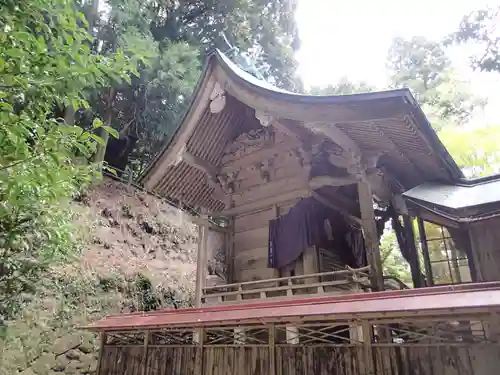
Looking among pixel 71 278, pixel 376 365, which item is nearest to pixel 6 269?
pixel 71 278

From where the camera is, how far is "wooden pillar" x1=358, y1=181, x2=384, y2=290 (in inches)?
245

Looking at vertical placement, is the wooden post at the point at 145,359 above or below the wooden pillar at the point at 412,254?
below

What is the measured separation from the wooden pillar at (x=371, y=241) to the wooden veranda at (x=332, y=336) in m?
0.83

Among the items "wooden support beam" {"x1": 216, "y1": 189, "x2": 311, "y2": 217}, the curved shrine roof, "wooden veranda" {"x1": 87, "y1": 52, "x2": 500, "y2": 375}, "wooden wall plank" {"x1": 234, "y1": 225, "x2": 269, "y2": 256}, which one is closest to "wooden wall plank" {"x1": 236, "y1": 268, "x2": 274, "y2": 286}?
"wooden veranda" {"x1": 87, "y1": 52, "x2": 500, "y2": 375}

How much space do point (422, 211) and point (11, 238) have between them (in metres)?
8.45

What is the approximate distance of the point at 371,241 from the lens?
6309 mm

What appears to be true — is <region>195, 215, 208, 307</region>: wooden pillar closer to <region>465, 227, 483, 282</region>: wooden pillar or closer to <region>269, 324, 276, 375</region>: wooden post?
<region>269, 324, 276, 375</region>: wooden post

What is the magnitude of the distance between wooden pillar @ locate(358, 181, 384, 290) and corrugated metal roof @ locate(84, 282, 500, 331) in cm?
140

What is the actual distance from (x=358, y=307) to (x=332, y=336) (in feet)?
3.74

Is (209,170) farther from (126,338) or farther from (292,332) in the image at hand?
(292,332)

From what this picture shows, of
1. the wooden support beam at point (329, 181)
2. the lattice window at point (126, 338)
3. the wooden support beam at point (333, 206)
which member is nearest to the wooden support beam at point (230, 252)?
the lattice window at point (126, 338)

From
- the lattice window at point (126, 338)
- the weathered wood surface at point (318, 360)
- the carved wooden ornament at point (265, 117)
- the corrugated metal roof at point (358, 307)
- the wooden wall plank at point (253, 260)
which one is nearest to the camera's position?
the corrugated metal roof at point (358, 307)

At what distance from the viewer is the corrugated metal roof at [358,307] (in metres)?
3.80

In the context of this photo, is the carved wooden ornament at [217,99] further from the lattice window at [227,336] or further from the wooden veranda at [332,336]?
the lattice window at [227,336]
